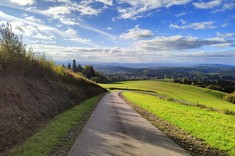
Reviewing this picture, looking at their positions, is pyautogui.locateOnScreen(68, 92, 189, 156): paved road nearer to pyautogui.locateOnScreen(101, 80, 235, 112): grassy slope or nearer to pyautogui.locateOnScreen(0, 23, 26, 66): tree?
pyautogui.locateOnScreen(0, 23, 26, 66): tree

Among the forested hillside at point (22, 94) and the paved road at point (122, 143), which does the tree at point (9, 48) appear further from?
the paved road at point (122, 143)

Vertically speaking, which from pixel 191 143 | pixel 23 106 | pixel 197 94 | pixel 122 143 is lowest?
pixel 197 94

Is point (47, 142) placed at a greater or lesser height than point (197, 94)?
greater

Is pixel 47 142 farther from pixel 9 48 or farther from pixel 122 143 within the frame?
pixel 9 48

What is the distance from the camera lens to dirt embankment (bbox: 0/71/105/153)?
34.6 ft

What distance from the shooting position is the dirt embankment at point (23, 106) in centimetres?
1056

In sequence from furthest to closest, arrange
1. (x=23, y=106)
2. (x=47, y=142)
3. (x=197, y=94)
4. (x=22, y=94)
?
(x=197, y=94), (x=22, y=94), (x=23, y=106), (x=47, y=142)

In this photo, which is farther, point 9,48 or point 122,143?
point 9,48

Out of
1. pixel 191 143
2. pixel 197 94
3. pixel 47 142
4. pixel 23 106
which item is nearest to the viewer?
pixel 47 142

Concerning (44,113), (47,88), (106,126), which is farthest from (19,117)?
(47,88)

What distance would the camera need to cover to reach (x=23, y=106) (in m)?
13.8

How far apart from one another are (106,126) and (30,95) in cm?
589

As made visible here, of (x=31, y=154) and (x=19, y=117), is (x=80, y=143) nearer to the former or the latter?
(x=31, y=154)

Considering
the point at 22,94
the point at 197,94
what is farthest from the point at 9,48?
the point at 197,94
